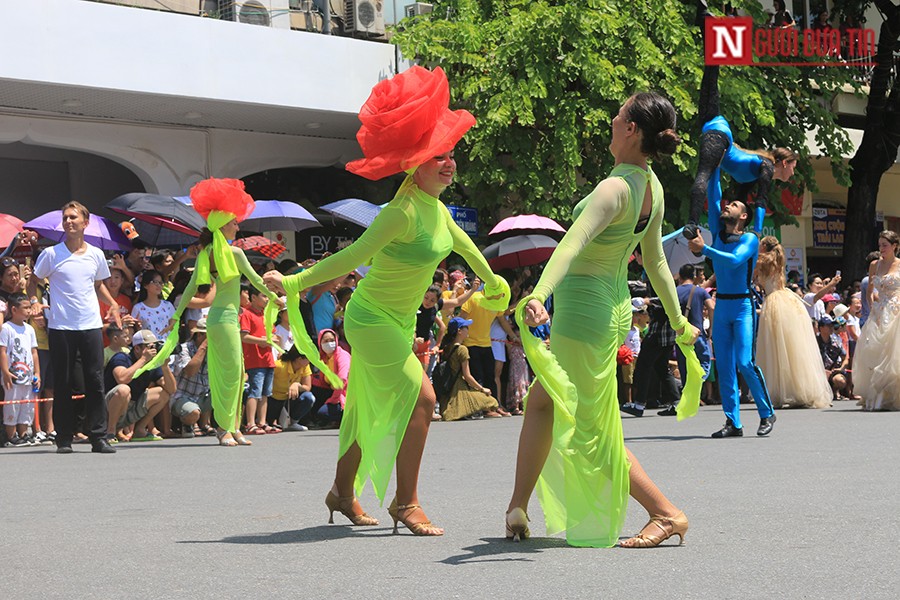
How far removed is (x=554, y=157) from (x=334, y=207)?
465cm

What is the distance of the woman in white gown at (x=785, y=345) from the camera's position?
56.2ft

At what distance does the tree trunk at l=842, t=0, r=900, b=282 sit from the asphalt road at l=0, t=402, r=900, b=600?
17.7 meters

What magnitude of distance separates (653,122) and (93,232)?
11944 mm

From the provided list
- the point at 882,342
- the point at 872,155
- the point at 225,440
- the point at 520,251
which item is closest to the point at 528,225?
the point at 520,251

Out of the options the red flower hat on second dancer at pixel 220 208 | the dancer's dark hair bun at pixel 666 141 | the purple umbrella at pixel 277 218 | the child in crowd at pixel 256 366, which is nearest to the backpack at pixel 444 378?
the child in crowd at pixel 256 366

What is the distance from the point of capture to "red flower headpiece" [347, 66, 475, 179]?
6.92 metres

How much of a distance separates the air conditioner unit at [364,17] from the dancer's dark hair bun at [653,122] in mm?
19507

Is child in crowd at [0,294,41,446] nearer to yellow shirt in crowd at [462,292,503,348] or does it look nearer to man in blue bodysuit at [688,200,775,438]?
yellow shirt in crowd at [462,292,503,348]

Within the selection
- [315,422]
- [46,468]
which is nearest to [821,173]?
[315,422]

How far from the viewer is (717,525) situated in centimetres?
680

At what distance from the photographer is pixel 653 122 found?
6320 millimetres

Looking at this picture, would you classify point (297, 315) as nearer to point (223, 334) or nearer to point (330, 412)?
point (223, 334)

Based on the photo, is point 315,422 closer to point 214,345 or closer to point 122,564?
point 214,345

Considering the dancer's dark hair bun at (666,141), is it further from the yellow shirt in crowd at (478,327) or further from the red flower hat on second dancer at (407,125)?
the yellow shirt in crowd at (478,327)
